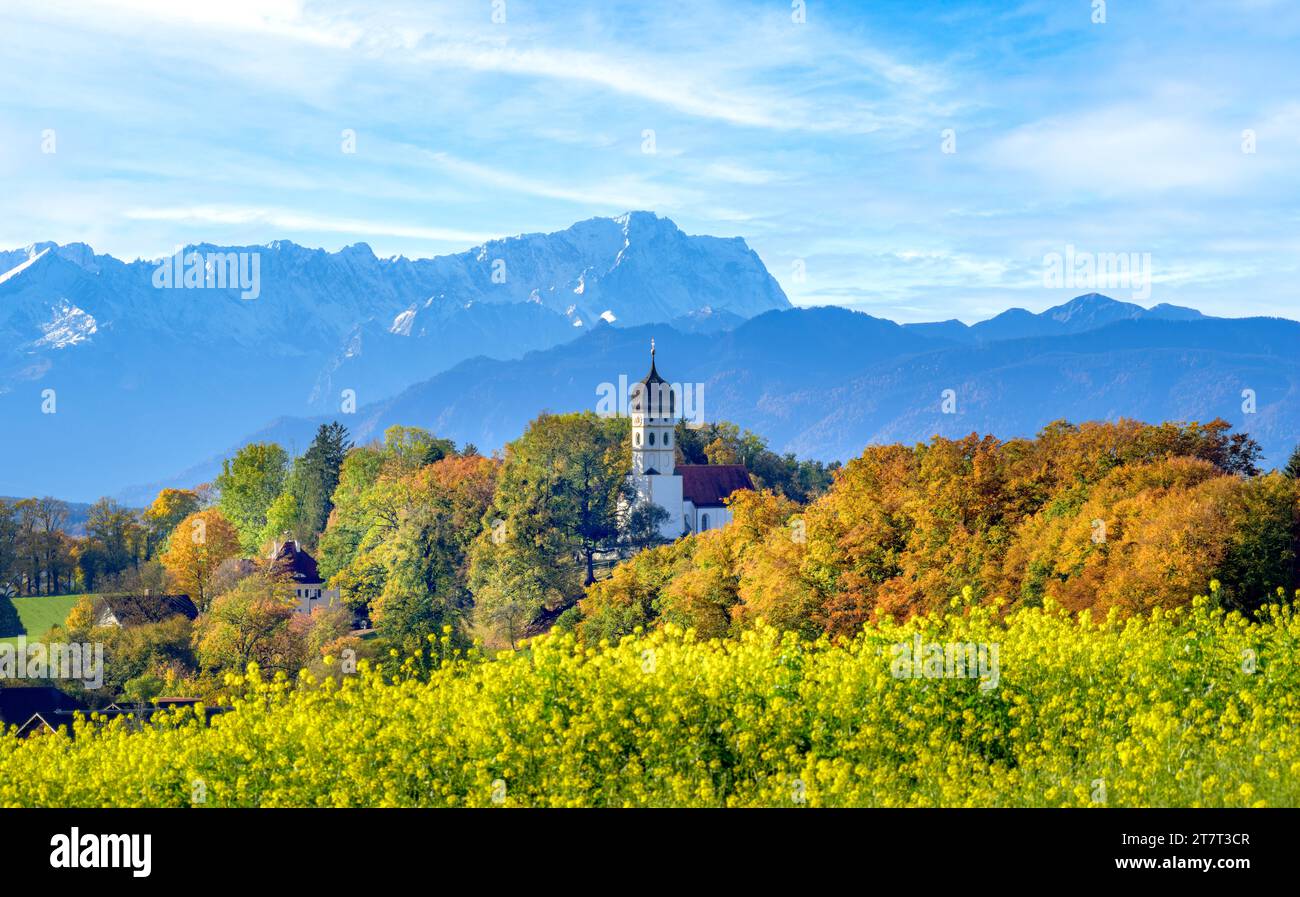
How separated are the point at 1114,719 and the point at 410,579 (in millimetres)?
62820

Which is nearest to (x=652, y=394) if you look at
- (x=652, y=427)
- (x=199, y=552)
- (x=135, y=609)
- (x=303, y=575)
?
(x=652, y=427)

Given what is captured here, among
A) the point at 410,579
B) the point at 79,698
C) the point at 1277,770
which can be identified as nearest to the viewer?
the point at 1277,770

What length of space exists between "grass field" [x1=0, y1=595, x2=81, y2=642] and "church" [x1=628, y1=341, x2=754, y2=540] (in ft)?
142

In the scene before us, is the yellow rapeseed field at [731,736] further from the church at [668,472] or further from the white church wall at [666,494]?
the church at [668,472]

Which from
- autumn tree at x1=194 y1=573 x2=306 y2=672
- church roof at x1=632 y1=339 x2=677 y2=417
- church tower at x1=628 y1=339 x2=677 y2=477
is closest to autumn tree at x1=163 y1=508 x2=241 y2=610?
autumn tree at x1=194 y1=573 x2=306 y2=672

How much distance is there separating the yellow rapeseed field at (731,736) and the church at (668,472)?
87105 millimetres

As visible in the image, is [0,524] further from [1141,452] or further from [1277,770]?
[1277,770]

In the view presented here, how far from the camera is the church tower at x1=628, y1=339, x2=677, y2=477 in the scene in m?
105

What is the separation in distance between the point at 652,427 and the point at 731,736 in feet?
300

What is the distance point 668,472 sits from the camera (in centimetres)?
10562

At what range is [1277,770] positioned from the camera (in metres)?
12.7

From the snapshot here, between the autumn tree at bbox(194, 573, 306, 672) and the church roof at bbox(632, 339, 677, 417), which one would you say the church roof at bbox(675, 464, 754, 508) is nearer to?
the church roof at bbox(632, 339, 677, 417)
